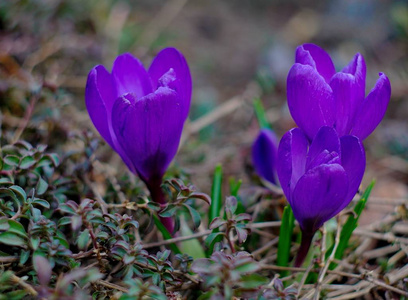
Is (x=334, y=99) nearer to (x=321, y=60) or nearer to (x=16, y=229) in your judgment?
(x=321, y=60)

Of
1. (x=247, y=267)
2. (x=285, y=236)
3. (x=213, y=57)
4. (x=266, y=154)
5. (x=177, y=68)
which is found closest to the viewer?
(x=247, y=267)

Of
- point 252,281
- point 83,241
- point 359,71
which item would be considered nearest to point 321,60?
point 359,71

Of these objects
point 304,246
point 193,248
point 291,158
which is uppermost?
point 291,158

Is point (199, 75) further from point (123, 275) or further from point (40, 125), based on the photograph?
point (123, 275)

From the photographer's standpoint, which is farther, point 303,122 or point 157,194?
point 157,194

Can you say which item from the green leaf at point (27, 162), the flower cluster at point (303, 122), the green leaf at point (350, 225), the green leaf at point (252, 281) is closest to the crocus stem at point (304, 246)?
the flower cluster at point (303, 122)

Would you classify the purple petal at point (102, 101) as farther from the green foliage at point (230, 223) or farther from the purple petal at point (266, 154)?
the purple petal at point (266, 154)

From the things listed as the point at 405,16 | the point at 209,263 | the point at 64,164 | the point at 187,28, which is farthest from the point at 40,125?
the point at 405,16
